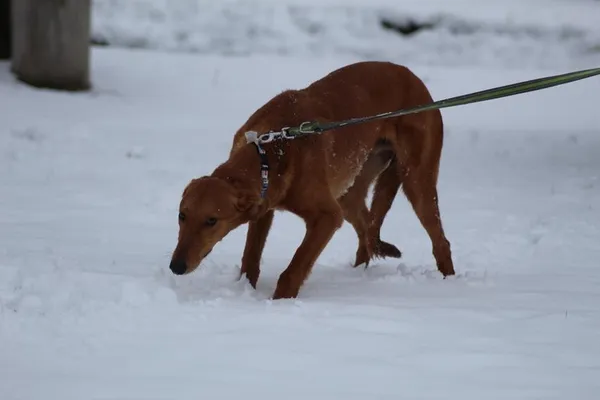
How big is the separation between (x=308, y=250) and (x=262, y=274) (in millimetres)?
776

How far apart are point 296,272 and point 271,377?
1411mm

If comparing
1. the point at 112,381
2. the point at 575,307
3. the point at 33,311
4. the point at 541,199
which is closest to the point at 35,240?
the point at 33,311

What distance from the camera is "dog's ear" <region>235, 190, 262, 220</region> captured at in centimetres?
432

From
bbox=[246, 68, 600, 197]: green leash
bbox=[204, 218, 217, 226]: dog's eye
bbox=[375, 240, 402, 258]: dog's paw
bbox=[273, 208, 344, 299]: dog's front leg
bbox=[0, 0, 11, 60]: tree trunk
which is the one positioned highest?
bbox=[246, 68, 600, 197]: green leash

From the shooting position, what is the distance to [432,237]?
5.53 meters

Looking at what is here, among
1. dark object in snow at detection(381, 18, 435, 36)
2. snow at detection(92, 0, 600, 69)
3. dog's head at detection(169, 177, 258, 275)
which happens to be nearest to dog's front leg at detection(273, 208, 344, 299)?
dog's head at detection(169, 177, 258, 275)

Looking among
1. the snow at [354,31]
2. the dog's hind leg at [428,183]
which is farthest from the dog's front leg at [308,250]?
the snow at [354,31]

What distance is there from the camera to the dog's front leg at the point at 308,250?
15.0 ft

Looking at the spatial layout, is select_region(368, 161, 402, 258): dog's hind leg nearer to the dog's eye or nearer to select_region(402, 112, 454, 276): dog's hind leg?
select_region(402, 112, 454, 276): dog's hind leg

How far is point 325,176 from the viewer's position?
4766 millimetres

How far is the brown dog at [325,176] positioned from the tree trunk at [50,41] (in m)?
5.44

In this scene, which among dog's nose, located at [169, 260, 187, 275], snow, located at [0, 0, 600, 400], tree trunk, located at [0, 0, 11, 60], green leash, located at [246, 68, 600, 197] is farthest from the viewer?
tree trunk, located at [0, 0, 11, 60]

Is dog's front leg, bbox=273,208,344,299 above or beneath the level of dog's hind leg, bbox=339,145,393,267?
above

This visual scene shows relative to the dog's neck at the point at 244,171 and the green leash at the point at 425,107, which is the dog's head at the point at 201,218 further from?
the green leash at the point at 425,107
